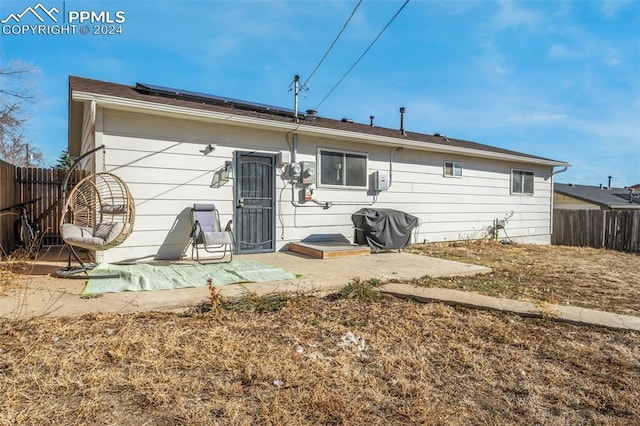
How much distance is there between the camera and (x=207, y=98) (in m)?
6.98

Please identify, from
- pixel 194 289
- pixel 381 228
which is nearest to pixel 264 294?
pixel 194 289

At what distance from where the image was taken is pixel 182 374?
2.08m

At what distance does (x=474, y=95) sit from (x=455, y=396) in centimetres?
972

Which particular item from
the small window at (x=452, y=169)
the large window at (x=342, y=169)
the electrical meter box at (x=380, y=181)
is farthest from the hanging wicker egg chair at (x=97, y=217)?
the small window at (x=452, y=169)

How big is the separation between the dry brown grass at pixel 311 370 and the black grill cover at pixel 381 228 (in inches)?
147

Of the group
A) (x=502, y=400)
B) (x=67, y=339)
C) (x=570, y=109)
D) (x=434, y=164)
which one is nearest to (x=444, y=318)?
(x=502, y=400)

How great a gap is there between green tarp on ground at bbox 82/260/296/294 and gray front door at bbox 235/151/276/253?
1205 mm

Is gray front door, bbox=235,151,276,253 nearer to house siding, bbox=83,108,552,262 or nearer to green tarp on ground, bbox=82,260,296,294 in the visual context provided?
house siding, bbox=83,108,552,262

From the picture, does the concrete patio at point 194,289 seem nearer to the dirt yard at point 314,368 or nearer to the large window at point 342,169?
the dirt yard at point 314,368

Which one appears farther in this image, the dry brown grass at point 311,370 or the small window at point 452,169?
the small window at point 452,169

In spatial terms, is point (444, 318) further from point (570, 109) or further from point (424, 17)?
point (570, 109)

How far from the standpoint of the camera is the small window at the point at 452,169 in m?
8.95

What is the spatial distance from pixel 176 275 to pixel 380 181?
192 inches

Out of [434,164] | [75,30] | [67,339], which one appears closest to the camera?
[67,339]
